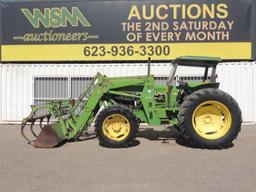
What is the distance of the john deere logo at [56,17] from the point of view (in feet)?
52.6

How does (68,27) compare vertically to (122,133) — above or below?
above

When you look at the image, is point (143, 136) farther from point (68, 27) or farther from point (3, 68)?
point (3, 68)

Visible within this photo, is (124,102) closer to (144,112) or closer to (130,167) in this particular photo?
(144,112)

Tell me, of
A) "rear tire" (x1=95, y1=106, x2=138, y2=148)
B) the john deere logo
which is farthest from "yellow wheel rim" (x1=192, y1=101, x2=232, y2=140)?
the john deere logo

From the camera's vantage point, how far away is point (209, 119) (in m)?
11.1

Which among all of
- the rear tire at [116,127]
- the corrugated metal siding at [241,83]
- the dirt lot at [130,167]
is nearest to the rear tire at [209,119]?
the dirt lot at [130,167]

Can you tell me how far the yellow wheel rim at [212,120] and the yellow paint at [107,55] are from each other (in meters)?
4.93

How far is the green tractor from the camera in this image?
10.8 m

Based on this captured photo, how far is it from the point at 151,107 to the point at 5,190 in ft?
17.1

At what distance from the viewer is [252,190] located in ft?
22.5

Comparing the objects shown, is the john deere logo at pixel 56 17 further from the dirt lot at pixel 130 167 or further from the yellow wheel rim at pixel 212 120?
the yellow wheel rim at pixel 212 120

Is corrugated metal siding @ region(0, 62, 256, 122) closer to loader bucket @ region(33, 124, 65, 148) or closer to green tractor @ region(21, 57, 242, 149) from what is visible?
green tractor @ region(21, 57, 242, 149)

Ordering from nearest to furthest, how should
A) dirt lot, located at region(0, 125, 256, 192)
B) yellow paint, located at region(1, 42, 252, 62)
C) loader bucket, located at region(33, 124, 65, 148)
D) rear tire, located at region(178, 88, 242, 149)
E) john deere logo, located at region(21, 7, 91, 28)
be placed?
dirt lot, located at region(0, 125, 256, 192), rear tire, located at region(178, 88, 242, 149), loader bucket, located at region(33, 124, 65, 148), yellow paint, located at region(1, 42, 252, 62), john deere logo, located at region(21, 7, 91, 28)

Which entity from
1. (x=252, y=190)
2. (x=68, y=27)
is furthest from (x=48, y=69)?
(x=252, y=190)
